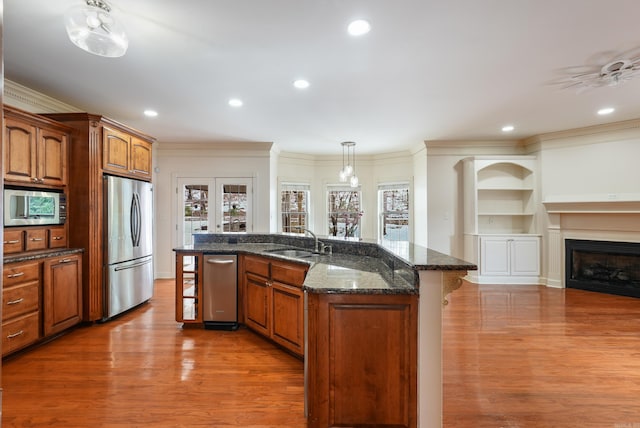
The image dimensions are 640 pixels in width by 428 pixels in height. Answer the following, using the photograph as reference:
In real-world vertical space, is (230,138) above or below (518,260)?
above

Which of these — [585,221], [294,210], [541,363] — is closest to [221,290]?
[541,363]

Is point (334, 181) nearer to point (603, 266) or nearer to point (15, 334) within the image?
point (603, 266)

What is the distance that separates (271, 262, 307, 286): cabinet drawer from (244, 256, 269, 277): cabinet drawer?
117mm

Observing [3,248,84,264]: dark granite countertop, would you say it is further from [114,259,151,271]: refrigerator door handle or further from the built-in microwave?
[114,259,151,271]: refrigerator door handle

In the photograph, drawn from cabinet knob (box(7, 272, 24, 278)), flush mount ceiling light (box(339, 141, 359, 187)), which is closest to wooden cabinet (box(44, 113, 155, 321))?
cabinet knob (box(7, 272, 24, 278))

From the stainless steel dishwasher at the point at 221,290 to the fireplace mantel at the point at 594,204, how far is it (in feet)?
17.4

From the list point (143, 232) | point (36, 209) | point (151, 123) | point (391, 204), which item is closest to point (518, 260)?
point (391, 204)

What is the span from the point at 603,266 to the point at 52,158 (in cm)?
778

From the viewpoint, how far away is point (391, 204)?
715cm

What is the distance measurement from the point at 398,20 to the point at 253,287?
8.85 feet

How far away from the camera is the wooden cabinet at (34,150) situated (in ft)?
9.43

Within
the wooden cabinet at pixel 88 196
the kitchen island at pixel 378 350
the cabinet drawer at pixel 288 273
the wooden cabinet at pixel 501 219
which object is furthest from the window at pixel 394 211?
the wooden cabinet at pixel 88 196

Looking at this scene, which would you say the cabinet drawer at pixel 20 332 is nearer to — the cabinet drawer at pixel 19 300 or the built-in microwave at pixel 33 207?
the cabinet drawer at pixel 19 300

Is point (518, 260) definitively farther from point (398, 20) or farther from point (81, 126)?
point (81, 126)
